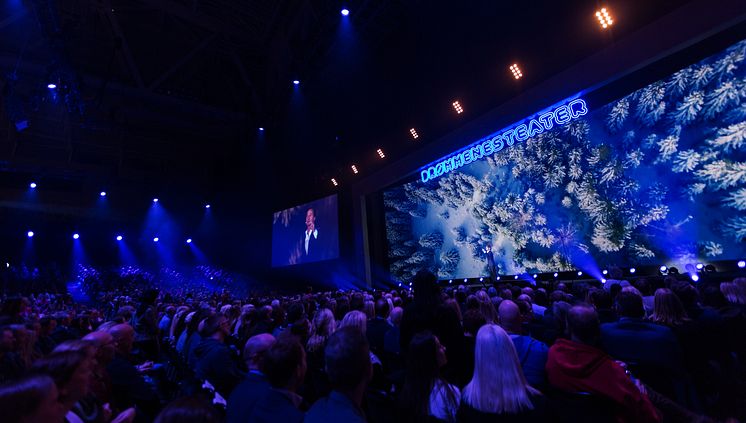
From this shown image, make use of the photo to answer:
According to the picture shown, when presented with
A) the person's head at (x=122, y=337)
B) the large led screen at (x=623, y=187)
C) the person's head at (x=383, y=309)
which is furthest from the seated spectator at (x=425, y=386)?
the large led screen at (x=623, y=187)

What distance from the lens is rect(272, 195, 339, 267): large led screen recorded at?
15.4 meters

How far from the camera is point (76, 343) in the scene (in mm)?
2092

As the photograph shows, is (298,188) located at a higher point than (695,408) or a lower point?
higher

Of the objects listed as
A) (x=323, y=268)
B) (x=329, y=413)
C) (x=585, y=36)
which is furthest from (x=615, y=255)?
(x=323, y=268)

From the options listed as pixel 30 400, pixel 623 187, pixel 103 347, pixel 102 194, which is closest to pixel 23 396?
pixel 30 400

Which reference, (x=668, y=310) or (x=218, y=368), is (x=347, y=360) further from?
(x=668, y=310)

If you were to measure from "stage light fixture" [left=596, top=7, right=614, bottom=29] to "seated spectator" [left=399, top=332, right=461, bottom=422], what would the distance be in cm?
873

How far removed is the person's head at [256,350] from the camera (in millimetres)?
2354

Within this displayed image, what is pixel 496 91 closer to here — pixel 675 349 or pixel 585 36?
pixel 585 36

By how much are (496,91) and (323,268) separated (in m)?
9.69

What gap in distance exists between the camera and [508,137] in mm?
10273

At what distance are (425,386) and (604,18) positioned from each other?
892cm

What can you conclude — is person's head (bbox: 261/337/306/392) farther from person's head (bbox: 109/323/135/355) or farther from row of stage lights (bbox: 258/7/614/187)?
row of stage lights (bbox: 258/7/614/187)

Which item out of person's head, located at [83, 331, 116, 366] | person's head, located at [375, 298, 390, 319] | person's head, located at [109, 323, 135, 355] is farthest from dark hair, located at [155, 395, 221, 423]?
person's head, located at [375, 298, 390, 319]
